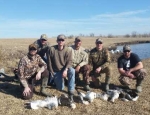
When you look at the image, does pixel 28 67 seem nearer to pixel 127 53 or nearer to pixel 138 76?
pixel 127 53

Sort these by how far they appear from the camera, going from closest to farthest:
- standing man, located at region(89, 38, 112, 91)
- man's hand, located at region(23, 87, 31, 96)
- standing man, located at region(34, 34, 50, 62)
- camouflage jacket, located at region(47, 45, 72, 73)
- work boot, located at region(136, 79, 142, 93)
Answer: man's hand, located at region(23, 87, 31, 96) → camouflage jacket, located at region(47, 45, 72, 73) → work boot, located at region(136, 79, 142, 93) → standing man, located at region(89, 38, 112, 91) → standing man, located at region(34, 34, 50, 62)

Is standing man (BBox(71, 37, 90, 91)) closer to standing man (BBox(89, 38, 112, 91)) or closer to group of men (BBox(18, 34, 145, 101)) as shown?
group of men (BBox(18, 34, 145, 101))

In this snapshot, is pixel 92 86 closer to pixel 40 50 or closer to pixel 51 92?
pixel 51 92

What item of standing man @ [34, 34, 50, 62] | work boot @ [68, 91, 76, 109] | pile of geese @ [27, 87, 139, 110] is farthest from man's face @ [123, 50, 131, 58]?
standing man @ [34, 34, 50, 62]

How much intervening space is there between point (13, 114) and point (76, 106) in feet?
5.06

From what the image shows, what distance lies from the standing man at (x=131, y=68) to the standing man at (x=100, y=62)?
403 millimetres

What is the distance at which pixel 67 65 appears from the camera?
733cm

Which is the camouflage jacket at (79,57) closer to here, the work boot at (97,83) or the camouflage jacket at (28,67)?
the work boot at (97,83)

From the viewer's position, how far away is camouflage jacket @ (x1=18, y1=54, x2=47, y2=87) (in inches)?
275

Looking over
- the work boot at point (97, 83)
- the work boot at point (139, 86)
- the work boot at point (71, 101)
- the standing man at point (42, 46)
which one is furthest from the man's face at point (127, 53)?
the standing man at point (42, 46)

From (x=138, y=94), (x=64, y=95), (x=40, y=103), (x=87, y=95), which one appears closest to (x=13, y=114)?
(x=40, y=103)

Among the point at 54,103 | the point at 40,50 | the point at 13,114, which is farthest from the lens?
the point at 40,50

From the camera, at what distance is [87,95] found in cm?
700

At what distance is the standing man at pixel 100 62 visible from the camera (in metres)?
7.91
